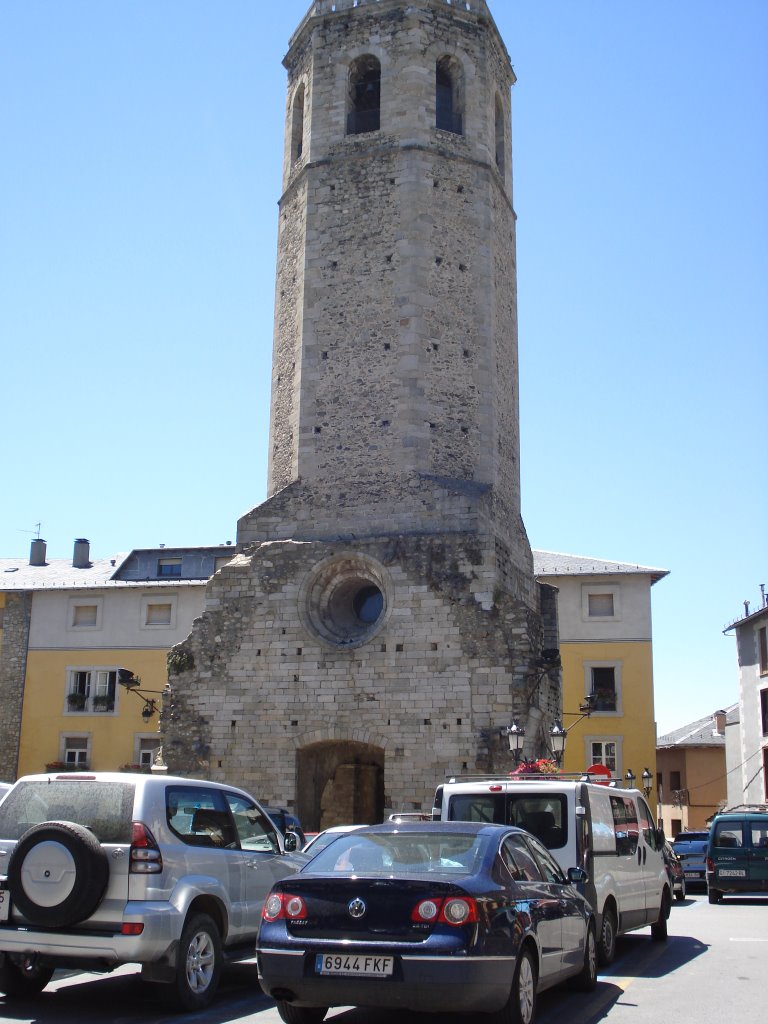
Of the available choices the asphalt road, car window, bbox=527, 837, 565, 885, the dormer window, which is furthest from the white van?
the dormer window

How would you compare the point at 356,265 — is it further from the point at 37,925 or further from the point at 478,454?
the point at 37,925

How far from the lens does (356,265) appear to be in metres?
21.0

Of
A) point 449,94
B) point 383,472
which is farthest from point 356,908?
point 449,94

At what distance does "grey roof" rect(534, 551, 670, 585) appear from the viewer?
32844 millimetres

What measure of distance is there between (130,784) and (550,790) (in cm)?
369

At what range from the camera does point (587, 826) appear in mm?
8875

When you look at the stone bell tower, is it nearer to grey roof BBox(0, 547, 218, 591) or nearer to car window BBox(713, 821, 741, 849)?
car window BBox(713, 821, 741, 849)

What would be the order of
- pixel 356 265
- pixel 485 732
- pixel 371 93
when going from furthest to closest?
pixel 371 93 → pixel 356 265 → pixel 485 732

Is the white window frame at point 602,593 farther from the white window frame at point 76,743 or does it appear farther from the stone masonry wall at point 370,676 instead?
the white window frame at point 76,743

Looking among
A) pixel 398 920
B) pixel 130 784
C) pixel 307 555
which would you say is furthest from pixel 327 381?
pixel 398 920

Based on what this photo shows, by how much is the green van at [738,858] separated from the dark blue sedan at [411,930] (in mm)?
10771

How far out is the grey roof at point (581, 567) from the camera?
32844mm

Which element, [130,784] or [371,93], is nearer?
[130,784]

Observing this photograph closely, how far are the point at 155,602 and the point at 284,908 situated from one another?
2768 centimetres
